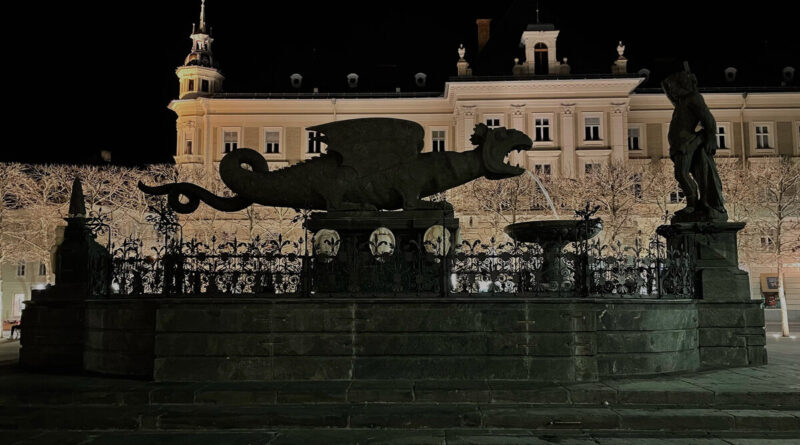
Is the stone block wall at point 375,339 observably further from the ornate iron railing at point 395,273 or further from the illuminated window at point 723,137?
the illuminated window at point 723,137

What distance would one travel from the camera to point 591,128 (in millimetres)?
48812

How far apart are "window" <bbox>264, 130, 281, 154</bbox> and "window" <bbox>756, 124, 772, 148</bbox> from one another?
34.2 meters

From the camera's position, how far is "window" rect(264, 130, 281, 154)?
5191 centimetres

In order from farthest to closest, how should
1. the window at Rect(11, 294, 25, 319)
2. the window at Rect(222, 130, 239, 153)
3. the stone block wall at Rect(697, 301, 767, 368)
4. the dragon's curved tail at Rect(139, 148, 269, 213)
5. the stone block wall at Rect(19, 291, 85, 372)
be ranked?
1. the window at Rect(222, 130, 239, 153)
2. the window at Rect(11, 294, 25, 319)
3. the dragon's curved tail at Rect(139, 148, 269, 213)
4. the stone block wall at Rect(19, 291, 85, 372)
5. the stone block wall at Rect(697, 301, 767, 368)

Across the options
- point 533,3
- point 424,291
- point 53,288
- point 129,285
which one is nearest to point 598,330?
point 424,291

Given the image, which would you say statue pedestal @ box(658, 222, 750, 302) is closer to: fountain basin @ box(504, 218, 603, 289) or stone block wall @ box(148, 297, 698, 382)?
fountain basin @ box(504, 218, 603, 289)

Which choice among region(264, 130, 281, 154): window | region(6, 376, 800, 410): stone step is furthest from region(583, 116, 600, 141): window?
region(6, 376, 800, 410): stone step

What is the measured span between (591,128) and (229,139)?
25670 mm

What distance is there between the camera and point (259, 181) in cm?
1262

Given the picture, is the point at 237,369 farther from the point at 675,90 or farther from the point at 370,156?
the point at 675,90

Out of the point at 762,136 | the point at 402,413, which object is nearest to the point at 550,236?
the point at 402,413

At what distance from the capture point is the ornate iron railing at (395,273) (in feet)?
33.9

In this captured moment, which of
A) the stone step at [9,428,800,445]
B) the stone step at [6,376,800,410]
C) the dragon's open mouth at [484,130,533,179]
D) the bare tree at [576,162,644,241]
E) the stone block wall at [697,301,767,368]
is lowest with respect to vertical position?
the stone step at [9,428,800,445]

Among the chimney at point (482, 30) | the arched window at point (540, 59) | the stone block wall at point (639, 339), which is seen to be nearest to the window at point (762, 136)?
the arched window at point (540, 59)
